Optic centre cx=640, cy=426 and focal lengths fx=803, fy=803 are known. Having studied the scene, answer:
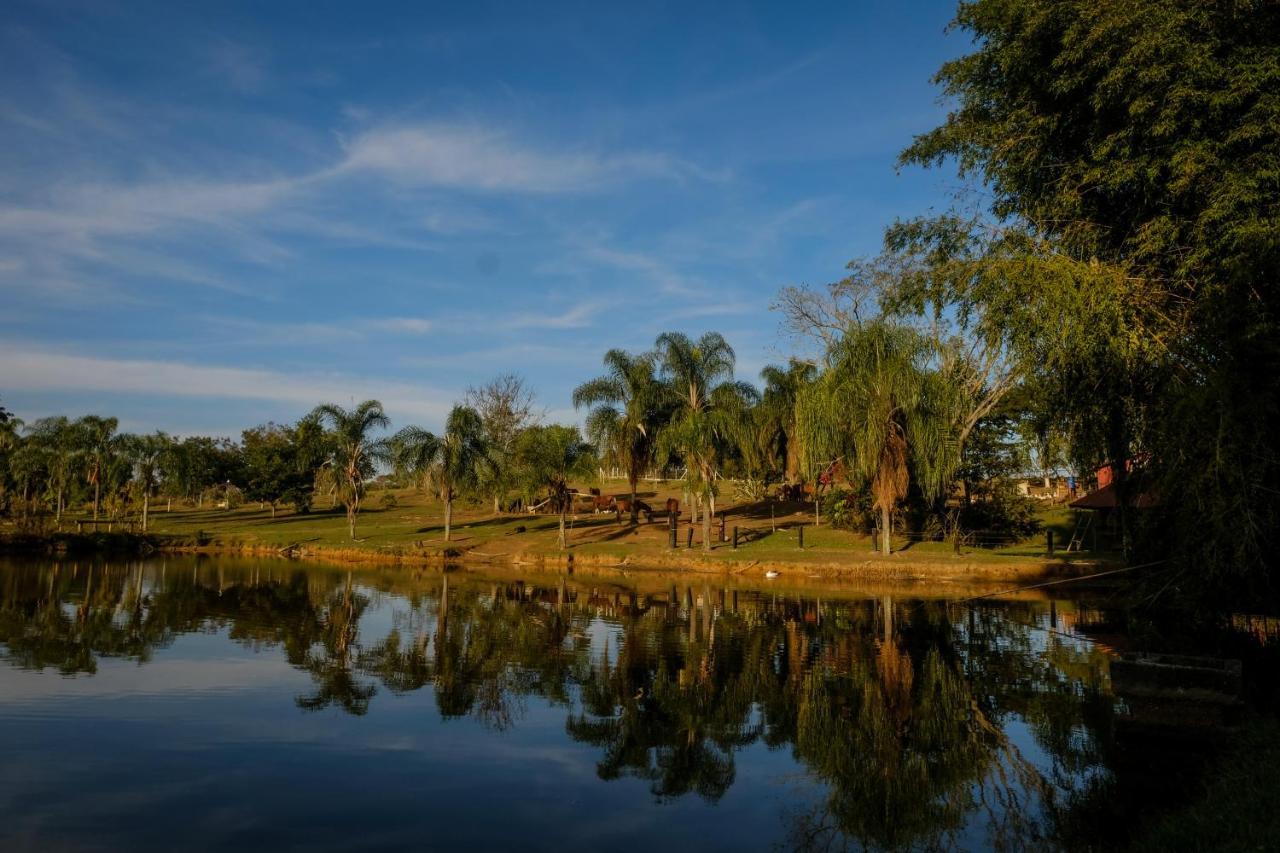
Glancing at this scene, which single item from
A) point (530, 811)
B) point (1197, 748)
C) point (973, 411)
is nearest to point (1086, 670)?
point (1197, 748)

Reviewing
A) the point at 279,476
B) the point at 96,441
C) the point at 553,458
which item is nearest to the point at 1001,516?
the point at 553,458

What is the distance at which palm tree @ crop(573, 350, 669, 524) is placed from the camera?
46.2 metres

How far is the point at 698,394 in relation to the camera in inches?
1745

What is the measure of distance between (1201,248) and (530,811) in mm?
13379

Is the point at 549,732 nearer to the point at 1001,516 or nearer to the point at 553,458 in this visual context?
the point at 553,458

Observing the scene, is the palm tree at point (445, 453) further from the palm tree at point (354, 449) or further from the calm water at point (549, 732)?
the calm water at point (549, 732)

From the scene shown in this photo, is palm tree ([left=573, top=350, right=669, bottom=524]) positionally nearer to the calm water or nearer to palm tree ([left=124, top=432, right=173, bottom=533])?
the calm water

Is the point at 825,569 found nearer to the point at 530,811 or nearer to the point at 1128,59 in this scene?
the point at 1128,59

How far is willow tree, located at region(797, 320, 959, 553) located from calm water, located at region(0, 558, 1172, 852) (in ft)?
40.7

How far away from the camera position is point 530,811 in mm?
8938

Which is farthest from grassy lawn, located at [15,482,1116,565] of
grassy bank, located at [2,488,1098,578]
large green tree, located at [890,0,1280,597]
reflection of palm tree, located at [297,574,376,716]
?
large green tree, located at [890,0,1280,597]

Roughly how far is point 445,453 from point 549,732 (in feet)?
124

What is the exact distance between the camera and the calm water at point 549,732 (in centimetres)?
850

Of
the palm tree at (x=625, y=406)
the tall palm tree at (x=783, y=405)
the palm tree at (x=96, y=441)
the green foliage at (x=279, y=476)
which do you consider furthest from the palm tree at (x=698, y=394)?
the palm tree at (x=96, y=441)
